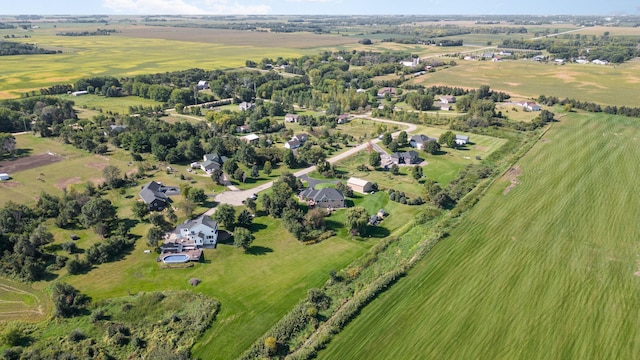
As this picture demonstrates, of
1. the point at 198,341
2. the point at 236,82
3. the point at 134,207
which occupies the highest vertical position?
the point at 236,82

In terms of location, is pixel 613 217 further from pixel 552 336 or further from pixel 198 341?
pixel 198 341

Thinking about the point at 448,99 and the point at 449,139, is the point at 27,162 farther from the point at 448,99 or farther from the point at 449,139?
the point at 448,99

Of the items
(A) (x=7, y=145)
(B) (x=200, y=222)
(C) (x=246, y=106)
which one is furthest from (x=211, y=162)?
(C) (x=246, y=106)

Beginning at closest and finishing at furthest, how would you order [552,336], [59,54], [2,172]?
[552,336] → [2,172] → [59,54]

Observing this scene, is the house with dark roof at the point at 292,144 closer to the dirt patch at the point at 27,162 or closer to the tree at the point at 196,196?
the tree at the point at 196,196

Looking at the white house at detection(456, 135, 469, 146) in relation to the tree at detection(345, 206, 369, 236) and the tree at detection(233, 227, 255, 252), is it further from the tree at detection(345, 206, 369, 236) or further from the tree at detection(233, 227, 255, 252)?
the tree at detection(233, 227, 255, 252)

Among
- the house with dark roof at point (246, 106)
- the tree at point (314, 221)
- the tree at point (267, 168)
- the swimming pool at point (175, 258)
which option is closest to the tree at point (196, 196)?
the swimming pool at point (175, 258)

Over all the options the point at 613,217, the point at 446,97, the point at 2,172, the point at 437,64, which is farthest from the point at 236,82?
the point at 613,217
